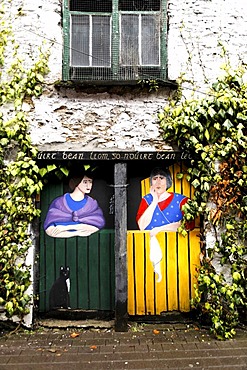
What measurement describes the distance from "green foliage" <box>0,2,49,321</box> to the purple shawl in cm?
Answer: 31

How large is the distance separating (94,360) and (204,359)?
116cm

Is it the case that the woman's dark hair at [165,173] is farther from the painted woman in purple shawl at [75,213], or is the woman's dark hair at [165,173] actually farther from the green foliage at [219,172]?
the painted woman in purple shawl at [75,213]

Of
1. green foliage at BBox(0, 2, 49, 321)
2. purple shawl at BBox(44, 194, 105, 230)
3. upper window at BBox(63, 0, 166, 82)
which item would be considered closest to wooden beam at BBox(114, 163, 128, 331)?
purple shawl at BBox(44, 194, 105, 230)

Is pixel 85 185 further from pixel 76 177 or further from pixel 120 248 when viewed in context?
pixel 120 248

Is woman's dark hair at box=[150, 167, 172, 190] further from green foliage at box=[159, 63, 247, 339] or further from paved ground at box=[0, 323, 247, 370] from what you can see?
paved ground at box=[0, 323, 247, 370]

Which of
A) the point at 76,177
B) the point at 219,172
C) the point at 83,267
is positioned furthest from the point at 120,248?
the point at 219,172

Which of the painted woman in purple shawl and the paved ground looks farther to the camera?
the painted woman in purple shawl

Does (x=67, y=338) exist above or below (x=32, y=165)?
below

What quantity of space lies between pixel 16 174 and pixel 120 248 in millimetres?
1598

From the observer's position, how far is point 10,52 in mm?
5414

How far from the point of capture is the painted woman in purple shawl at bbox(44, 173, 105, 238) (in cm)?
559

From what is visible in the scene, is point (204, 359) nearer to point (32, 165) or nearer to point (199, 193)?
point (199, 193)

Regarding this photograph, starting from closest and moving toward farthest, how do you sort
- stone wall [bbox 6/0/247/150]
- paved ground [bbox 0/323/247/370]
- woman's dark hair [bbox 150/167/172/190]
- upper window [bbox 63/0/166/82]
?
1. paved ground [bbox 0/323/247/370]
2. stone wall [bbox 6/0/247/150]
3. upper window [bbox 63/0/166/82]
4. woman's dark hair [bbox 150/167/172/190]

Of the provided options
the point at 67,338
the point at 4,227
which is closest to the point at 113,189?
the point at 4,227
